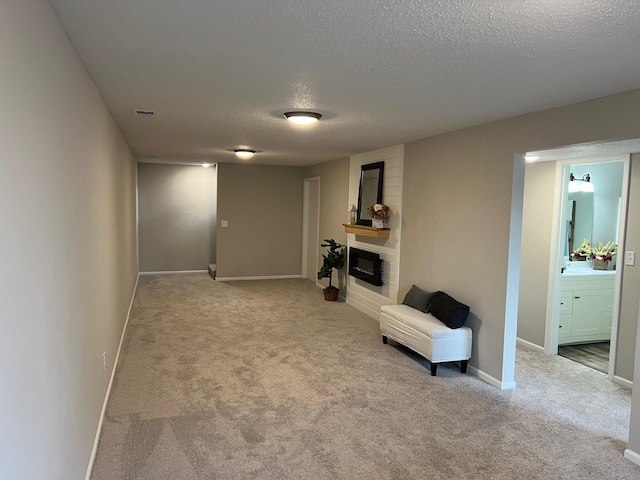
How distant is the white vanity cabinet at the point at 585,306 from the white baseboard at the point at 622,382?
1.00 meters

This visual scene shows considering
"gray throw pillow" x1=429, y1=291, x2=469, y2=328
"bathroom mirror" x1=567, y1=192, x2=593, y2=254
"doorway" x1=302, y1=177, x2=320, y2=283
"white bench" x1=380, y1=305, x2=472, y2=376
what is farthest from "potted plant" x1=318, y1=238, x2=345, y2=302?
"bathroom mirror" x1=567, y1=192, x2=593, y2=254

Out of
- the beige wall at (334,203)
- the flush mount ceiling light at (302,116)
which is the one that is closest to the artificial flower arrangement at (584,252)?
the beige wall at (334,203)

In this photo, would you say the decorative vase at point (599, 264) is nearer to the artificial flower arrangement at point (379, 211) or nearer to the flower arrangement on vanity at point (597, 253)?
the flower arrangement on vanity at point (597, 253)

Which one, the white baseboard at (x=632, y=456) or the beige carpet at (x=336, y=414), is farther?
the white baseboard at (x=632, y=456)

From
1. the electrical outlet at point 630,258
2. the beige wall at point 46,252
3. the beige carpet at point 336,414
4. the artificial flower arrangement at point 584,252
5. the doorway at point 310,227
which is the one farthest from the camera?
the doorway at point 310,227

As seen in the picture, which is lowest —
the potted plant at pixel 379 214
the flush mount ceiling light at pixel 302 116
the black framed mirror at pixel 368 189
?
the potted plant at pixel 379 214

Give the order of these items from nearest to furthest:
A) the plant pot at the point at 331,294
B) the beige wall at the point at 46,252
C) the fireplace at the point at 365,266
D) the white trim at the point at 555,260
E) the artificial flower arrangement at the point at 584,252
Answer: the beige wall at the point at 46,252 → the white trim at the point at 555,260 → the artificial flower arrangement at the point at 584,252 → the fireplace at the point at 365,266 → the plant pot at the point at 331,294

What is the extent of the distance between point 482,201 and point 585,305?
219cm

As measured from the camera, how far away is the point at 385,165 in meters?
5.86

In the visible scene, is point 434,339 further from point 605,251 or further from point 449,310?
point 605,251

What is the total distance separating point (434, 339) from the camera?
4055mm

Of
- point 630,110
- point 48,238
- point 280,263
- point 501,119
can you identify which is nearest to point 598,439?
point 630,110

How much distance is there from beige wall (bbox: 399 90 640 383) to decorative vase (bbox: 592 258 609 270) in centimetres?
144

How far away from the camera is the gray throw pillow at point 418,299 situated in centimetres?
468
